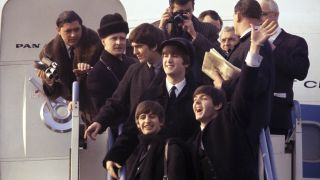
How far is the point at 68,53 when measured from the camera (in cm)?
882

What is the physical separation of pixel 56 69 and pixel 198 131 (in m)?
1.94

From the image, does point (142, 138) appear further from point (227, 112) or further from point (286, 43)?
point (286, 43)

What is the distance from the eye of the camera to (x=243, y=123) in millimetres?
7172

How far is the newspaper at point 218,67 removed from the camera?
24.1ft

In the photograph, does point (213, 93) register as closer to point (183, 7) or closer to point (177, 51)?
point (177, 51)

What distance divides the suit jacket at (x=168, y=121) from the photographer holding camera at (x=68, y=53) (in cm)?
122

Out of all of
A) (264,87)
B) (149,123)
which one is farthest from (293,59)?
(149,123)

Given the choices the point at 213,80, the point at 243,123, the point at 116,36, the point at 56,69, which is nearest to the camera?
the point at 243,123

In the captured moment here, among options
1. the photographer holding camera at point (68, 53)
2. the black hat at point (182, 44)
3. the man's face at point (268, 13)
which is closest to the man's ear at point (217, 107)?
the black hat at point (182, 44)

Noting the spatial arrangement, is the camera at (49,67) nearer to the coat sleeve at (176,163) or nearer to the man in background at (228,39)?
the man in background at (228,39)

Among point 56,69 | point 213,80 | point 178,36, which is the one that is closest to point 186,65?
point 213,80

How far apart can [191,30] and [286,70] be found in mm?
826

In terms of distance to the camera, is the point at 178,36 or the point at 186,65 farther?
the point at 178,36

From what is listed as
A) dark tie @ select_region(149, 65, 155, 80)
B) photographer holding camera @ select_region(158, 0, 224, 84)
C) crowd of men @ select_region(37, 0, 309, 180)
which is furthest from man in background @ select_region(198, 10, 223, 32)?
dark tie @ select_region(149, 65, 155, 80)
